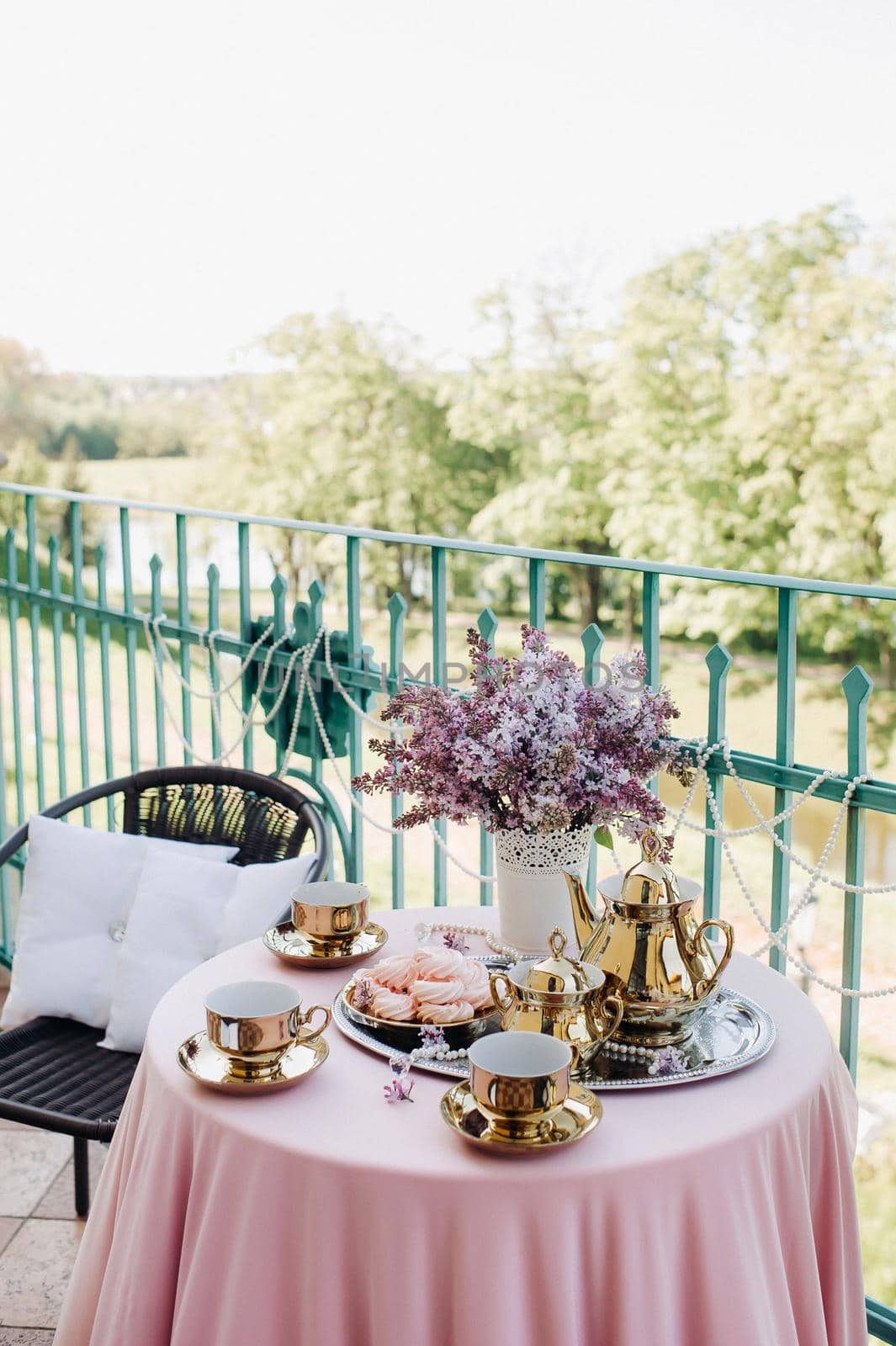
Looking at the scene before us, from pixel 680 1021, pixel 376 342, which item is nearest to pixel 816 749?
pixel 376 342

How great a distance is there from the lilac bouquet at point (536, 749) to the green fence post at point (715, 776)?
264 mm

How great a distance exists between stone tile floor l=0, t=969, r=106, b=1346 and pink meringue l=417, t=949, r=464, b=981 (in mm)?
1244

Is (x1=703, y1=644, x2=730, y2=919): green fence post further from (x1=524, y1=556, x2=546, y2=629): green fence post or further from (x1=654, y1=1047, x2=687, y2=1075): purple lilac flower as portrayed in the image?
(x1=654, y1=1047, x2=687, y2=1075): purple lilac flower

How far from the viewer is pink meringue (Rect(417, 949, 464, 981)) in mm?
1539

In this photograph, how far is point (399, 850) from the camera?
264 cm

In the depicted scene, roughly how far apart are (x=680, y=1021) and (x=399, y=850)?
4.08 ft

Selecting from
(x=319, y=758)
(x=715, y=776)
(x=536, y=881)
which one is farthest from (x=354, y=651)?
(x=536, y=881)

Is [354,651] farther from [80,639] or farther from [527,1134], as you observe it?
[527,1134]

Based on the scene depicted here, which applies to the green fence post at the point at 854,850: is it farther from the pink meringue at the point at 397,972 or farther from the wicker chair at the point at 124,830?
the wicker chair at the point at 124,830

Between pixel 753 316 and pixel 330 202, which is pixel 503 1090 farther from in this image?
pixel 330 202

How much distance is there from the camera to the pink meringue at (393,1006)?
4.91 ft

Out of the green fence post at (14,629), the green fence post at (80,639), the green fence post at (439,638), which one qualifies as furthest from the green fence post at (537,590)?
the green fence post at (14,629)

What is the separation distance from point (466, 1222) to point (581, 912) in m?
0.49

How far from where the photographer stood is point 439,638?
7.63ft
